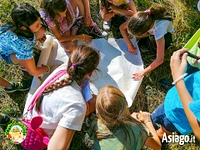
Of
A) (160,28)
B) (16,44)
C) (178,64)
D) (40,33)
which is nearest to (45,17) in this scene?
(40,33)

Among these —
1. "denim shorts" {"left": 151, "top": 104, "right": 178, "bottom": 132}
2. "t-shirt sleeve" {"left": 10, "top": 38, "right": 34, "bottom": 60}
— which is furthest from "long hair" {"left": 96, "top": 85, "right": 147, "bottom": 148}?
"t-shirt sleeve" {"left": 10, "top": 38, "right": 34, "bottom": 60}

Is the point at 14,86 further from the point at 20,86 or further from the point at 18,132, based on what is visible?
the point at 18,132

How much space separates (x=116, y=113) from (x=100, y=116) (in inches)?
4.3

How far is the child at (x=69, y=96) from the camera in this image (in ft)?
5.84

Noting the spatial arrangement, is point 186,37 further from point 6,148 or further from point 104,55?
point 6,148

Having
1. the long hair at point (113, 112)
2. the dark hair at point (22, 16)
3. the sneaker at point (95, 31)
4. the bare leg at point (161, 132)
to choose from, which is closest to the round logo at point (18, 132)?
the long hair at point (113, 112)

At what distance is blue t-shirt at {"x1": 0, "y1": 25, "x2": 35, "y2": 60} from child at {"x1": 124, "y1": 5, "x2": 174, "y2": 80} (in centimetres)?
81

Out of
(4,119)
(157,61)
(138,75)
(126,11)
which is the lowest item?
(4,119)

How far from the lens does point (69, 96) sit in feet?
5.81

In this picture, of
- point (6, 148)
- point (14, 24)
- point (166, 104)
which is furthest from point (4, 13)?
point (166, 104)

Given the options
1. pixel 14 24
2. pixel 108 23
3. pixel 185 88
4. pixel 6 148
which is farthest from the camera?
pixel 108 23

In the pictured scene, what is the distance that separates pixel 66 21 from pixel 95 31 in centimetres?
34

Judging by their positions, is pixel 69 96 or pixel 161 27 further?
pixel 161 27

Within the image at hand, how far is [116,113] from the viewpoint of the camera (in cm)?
167
